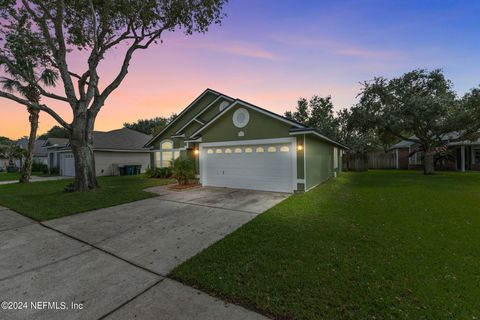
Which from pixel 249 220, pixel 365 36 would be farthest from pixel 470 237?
pixel 365 36

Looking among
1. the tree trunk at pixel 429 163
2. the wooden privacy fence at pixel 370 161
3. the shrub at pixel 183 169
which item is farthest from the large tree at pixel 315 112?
the shrub at pixel 183 169

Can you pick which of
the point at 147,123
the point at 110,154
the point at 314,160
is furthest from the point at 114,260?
the point at 147,123

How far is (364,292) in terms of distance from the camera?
249cm

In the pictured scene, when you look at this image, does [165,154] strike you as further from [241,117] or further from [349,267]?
[349,267]

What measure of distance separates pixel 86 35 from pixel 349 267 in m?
15.1

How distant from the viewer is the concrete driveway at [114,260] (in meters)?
2.31

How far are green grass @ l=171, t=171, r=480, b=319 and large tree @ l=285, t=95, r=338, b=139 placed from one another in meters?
24.9

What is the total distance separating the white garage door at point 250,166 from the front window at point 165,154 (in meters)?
5.66

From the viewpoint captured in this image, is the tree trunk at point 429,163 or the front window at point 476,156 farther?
the front window at point 476,156

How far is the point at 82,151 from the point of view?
9.83m

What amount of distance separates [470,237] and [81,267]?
23.4ft

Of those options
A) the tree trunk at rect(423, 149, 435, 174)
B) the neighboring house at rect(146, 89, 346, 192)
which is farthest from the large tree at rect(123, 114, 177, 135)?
the tree trunk at rect(423, 149, 435, 174)

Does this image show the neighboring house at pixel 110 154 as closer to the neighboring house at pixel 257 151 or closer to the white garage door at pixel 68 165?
the white garage door at pixel 68 165

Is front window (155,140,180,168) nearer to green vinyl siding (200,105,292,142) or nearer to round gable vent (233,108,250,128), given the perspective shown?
green vinyl siding (200,105,292,142)
